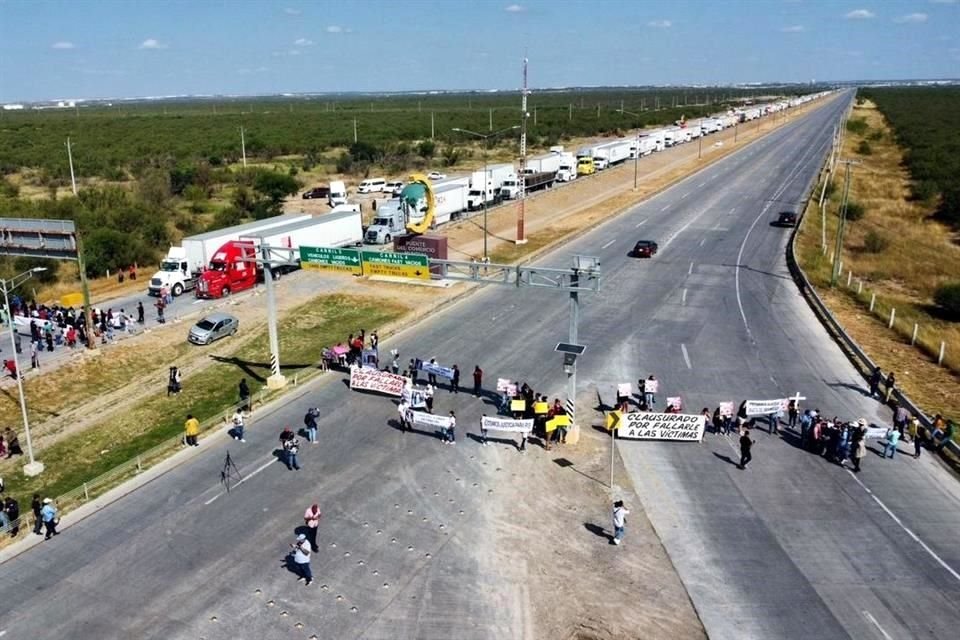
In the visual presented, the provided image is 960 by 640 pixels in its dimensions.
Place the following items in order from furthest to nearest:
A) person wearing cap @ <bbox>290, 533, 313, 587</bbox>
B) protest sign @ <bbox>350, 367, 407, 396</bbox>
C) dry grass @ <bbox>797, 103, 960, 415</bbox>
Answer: dry grass @ <bbox>797, 103, 960, 415</bbox>
protest sign @ <bbox>350, 367, 407, 396</bbox>
person wearing cap @ <bbox>290, 533, 313, 587</bbox>

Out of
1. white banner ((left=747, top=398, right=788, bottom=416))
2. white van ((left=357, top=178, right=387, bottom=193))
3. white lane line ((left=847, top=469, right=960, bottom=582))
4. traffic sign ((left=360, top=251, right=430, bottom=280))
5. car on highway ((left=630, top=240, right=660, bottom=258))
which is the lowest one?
white lane line ((left=847, top=469, right=960, bottom=582))

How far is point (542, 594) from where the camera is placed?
1884cm

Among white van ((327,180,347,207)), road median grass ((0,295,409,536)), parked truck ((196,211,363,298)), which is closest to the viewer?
road median grass ((0,295,409,536))

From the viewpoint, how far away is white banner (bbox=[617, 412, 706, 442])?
2697 cm

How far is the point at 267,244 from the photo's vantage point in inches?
1713

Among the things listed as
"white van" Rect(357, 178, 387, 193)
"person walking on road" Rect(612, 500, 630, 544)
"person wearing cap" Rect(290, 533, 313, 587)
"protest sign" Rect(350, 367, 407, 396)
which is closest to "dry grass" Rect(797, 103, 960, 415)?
"person walking on road" Rect(612, 500, 630, 544)

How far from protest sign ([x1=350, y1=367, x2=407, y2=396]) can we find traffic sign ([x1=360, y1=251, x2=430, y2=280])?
4119 millimetres

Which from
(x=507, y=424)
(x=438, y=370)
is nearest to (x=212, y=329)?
(x=438, y=370)

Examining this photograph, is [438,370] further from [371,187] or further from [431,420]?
[371,187]

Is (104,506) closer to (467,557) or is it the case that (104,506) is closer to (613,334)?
(467,557)

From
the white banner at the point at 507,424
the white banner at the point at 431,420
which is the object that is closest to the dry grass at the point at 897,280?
the white banner at the point at 507,424

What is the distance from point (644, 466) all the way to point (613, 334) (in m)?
13.8

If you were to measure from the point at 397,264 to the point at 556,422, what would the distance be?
9.15m

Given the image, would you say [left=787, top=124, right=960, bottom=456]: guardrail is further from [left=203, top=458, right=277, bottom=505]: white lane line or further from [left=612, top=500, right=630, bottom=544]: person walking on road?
[left=203, top=458, right=277, bottom=505]: white lane line
